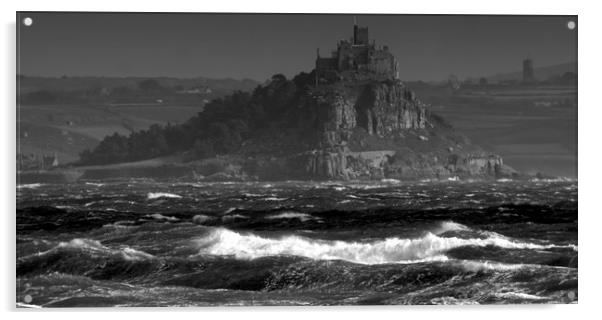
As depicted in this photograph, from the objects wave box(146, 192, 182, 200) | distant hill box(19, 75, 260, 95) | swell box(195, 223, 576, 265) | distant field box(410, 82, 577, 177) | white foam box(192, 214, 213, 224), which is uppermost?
distant hill box(19, 75, 260, 95)

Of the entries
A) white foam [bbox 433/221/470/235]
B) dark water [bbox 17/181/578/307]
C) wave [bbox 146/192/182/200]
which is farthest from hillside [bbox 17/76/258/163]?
white foam [bbox 433/221/470/235]

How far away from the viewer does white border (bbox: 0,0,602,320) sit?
7863 millimetres

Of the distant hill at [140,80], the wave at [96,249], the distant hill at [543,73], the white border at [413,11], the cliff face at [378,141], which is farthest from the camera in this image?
the cliff face at [378,141]

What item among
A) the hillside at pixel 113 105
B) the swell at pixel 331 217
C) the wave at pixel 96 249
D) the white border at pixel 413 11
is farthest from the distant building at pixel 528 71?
the wave at pixel 96 249

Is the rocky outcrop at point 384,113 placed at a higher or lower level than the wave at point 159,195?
higher

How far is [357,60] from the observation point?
8.34m

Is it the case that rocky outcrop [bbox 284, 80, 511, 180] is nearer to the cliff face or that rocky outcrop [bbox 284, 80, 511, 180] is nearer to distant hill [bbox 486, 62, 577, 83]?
the cliff face

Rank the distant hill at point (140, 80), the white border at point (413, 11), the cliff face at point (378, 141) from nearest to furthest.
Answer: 1. the white border at point (413, 11)
2. the distant hill at point (140, 80)
3. the cliff face at point (378, 141)

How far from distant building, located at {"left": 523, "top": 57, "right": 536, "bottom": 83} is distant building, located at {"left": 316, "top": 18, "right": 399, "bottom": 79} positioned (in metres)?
0.94

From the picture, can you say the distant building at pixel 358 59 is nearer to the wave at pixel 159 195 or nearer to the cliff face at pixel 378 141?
the cliff face at pixel 378 141

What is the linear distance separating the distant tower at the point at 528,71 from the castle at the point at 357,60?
936 mm

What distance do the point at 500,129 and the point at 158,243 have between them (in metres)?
2.67

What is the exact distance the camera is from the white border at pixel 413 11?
25.8 ft

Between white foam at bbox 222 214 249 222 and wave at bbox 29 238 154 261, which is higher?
white foam at bbox 222 214 249 222
